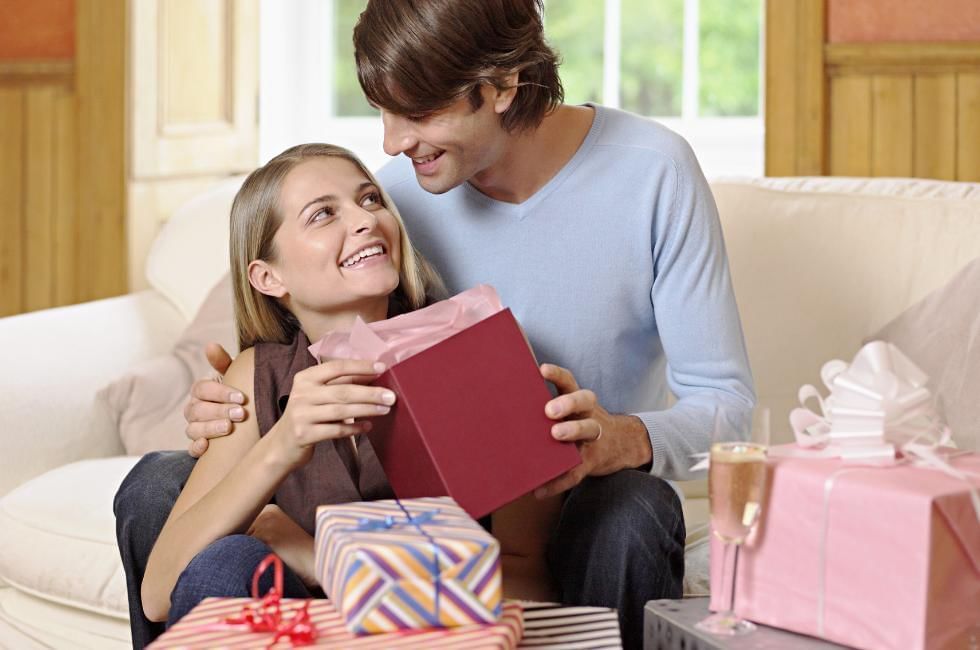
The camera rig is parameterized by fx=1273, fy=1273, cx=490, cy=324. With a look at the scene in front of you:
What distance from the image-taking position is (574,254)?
67.2 inches

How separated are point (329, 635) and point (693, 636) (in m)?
0.35

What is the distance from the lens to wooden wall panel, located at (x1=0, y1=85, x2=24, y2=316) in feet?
10.6

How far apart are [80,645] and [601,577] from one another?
98 cm

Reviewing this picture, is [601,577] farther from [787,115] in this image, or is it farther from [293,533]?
[787,115]

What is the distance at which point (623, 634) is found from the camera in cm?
140

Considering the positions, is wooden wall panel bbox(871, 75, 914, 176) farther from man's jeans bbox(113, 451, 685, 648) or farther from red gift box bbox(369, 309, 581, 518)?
red gift box bbox(369, 309, 581, 518)

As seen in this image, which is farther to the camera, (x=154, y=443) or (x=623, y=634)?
(x=154, y=443)

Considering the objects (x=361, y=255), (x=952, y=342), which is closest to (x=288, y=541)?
(x=361, y=255)

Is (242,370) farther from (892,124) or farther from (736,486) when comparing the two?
(892,124)

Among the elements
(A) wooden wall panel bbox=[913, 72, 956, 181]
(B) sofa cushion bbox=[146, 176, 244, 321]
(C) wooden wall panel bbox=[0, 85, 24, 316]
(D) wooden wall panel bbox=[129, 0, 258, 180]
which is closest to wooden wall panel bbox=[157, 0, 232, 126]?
(D) wooden wall panel bbox=[129, 0, 258, 180]

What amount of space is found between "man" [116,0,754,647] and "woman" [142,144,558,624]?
0.20 ft

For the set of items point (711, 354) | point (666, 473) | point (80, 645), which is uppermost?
point (711, 354)

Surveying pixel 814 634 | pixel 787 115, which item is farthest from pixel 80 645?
pixel 787 115

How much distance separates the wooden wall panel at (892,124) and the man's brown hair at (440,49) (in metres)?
1.26
